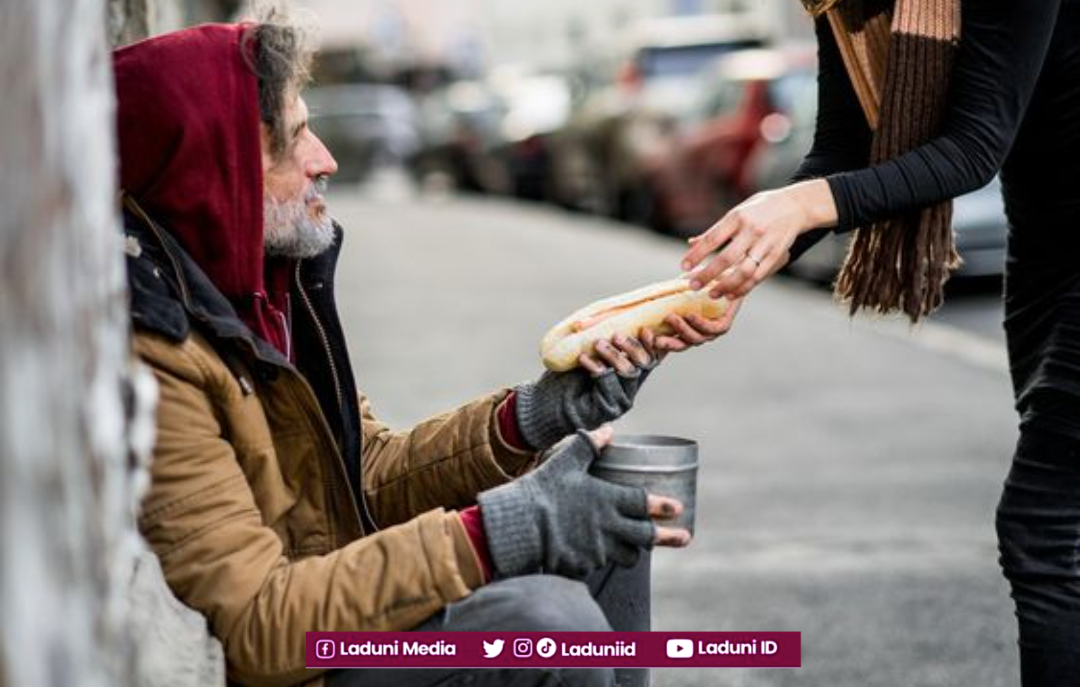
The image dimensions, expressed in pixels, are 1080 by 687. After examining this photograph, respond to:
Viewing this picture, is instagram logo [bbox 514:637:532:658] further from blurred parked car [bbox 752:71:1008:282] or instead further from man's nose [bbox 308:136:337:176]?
blurred parked car [bbox 752:71:1008:282]

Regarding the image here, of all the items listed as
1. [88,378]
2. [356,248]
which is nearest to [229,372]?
[88,378]

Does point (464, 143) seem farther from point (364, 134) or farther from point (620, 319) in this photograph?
point (620, 319)

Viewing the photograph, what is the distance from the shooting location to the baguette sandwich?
3.25 meters

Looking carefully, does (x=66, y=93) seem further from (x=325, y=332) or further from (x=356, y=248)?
(x=356, y=248)

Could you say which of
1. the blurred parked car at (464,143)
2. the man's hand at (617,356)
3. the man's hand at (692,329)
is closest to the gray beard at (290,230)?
the man's hand at (617,356)

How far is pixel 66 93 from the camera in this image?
1818 millimetres

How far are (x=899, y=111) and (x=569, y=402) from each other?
2.41 feet

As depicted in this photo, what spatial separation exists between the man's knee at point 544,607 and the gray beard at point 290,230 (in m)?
0.76

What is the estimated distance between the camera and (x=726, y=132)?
15.8 meters

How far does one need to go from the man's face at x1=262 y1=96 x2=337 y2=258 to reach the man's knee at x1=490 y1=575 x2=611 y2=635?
2.52 feet

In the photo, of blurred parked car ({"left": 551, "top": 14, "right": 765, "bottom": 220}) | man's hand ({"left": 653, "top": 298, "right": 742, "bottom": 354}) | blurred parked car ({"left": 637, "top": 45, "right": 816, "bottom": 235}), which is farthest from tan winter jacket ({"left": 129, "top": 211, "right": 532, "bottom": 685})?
blurred parked car ({"left": 551, "top": 14, "right": 765, "bottom": 220})

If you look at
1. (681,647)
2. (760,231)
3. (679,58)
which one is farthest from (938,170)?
(679,58)

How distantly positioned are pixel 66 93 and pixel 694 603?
3974 mm

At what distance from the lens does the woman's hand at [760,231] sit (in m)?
3.14
